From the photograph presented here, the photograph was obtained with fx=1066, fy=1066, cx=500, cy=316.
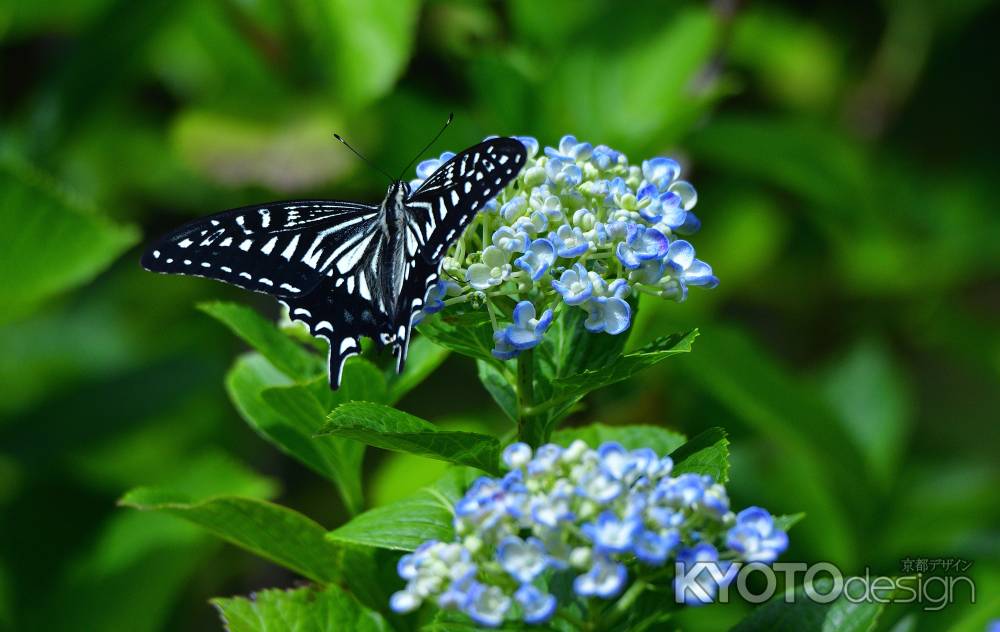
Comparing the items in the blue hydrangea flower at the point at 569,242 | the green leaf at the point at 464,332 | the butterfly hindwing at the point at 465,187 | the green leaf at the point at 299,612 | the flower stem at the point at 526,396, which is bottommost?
the green leaf at the point at 299,612

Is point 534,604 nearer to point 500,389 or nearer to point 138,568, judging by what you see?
point 500,389

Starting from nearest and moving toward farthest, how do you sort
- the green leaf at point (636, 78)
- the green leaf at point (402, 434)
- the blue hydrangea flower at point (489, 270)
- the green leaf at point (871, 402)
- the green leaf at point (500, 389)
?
1. the green leaf at point (402, 434)
2. the blue hydrangea flower at point (489, 270)
3. the green leaf at point (500, 389)
4. the green leaf at point (636, 78)
5. the green leaf at point (871, 402)

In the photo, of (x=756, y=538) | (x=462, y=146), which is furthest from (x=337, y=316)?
(x=462, y=146)

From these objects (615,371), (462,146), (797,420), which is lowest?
(797,420)

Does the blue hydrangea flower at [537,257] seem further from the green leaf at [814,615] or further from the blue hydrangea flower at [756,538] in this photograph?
the green leaf at [814,615]

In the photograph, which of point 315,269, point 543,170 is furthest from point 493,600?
point 315,269

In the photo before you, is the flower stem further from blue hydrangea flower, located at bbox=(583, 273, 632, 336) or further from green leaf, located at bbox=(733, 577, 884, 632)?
green leaf, located at bbox=(733, 577, 884, 632)

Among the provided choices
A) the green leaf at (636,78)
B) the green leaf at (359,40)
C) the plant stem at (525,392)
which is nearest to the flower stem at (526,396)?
the plant stem at (525,392)
